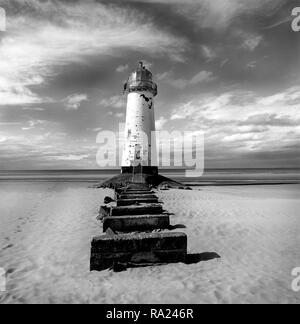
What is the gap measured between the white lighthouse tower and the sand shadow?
11.8m

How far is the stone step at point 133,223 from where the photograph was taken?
636cm

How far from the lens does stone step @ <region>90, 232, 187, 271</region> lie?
473cm

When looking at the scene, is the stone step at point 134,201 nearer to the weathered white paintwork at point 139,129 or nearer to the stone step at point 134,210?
the stone step at point 134,210

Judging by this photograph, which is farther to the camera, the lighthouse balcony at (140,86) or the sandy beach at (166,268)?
the lighthouse balcony at (140,86)

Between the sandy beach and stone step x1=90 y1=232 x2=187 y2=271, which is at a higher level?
stone step x1=90 y1=232 x2=187 y2=271

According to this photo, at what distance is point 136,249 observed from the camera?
4.82 m

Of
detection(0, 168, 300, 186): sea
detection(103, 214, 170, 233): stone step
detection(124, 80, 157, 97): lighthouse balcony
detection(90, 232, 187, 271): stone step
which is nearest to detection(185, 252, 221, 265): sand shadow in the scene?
detection(90, 232, 187, 271): stone step

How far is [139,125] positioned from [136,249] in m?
13.2

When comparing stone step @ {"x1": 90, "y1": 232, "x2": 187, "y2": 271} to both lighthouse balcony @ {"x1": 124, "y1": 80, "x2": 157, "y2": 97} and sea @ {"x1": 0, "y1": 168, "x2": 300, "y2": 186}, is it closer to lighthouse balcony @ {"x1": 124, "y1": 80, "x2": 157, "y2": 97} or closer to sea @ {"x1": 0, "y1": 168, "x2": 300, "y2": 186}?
lighthouse balcony @ {"x1": 124, "y1": 80, "x2": 157, "y2": 97}

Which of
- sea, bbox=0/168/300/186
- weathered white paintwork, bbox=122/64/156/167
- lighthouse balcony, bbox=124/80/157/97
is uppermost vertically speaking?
lighthouse balcony, bbox=124/80/157/97

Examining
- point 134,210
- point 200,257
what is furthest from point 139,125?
point 200,257

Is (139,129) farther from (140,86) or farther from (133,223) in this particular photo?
(133,223)

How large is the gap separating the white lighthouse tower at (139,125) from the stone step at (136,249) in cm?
A: 1236

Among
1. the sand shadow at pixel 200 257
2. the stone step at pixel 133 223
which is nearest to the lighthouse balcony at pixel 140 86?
the stone step at pixel 133 223
